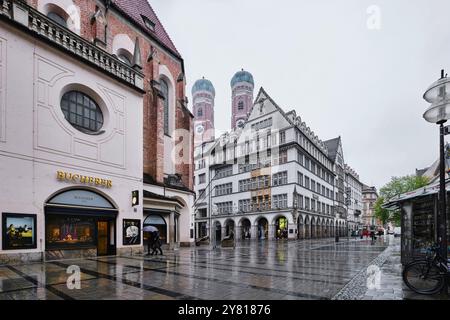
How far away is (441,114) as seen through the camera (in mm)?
7578

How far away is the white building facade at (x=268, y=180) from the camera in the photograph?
4538cm

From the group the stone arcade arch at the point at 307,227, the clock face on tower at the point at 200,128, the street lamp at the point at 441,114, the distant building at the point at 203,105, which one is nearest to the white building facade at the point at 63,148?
the street lamp at the point at 441,114

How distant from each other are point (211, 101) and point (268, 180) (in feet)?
192

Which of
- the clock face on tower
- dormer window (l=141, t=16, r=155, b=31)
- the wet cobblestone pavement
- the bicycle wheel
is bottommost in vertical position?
the wet cobblestone pavement

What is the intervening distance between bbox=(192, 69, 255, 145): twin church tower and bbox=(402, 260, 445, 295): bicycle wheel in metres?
83.6

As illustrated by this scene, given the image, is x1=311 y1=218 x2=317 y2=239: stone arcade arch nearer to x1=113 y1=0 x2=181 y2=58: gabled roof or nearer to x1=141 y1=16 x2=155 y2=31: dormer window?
x1=113 y1=0 x2=181 y2=58: gabled roof

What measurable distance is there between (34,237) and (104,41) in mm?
13259

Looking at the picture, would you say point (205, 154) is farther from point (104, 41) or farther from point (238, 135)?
point (104, 41)

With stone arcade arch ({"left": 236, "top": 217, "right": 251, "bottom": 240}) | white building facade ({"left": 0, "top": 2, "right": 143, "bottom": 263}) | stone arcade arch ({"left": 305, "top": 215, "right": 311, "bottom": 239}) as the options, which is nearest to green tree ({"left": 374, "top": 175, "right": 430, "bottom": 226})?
stone arcade arch ({"left": 305, "top": 215, "right": 311, "bottom": 239})

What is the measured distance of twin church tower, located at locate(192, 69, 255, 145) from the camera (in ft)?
307

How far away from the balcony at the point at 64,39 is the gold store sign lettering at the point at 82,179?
20.1ft

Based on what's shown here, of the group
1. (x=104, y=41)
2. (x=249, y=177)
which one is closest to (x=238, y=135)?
(x=249, y=177)

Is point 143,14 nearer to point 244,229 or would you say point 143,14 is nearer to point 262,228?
point 262,228

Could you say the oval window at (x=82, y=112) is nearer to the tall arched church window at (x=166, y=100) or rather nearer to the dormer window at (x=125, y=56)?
the dormer window at (x=125, y=56)
